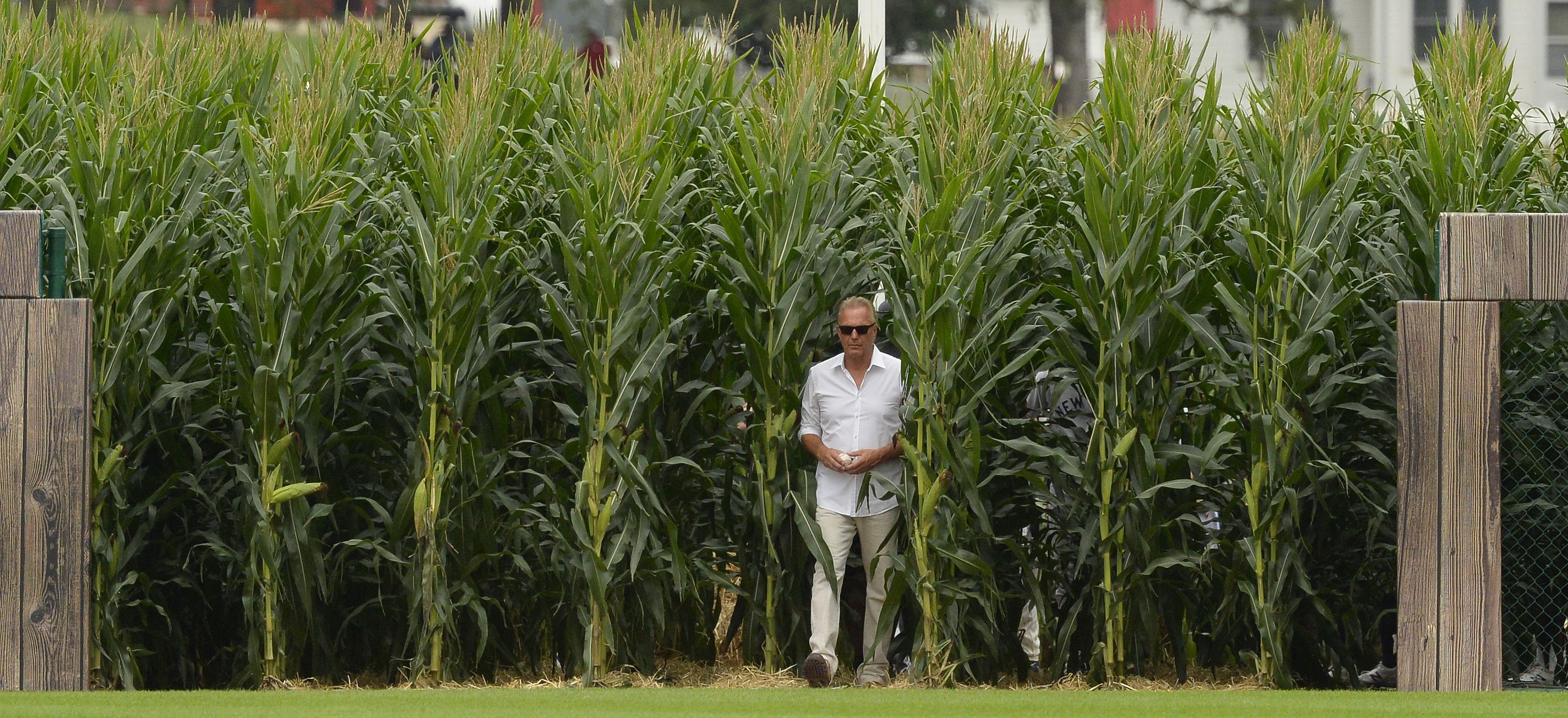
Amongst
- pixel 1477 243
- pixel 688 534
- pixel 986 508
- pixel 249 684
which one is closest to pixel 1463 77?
pixel 1477 243

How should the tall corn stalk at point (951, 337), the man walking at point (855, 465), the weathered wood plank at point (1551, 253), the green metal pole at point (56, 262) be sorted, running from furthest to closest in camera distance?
the man walking at point (855, 465) < the tall corn stalk at point (951, 337) < the green metal pole at point (56, 262) < the weathered wood plank at point (1551, 253)

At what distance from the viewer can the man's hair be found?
22.0ft

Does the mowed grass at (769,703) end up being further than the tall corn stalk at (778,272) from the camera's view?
No

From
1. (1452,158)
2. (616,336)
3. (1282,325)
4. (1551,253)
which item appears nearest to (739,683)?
(616,336)

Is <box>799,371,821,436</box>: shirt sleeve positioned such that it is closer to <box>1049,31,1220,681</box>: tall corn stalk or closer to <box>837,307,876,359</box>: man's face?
<box>837,307,876,359</box>: man's face

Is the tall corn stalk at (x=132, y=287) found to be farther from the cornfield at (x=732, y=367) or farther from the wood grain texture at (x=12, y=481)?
the wood grain texture at (x=12, y=481)

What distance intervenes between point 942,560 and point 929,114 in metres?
1.82

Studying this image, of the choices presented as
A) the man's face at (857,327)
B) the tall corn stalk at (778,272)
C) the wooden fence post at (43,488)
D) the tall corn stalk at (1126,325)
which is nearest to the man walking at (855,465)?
the man's face at (857,327)

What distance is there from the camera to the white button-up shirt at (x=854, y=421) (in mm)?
6762

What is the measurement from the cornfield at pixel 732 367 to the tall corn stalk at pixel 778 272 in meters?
0.02

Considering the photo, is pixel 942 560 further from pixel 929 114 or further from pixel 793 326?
pixel 929 114

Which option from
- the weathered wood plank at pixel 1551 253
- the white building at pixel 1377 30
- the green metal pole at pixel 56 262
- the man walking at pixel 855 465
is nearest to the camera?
the weathered wood plank at pixel 1551 253

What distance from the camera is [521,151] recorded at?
7.11m

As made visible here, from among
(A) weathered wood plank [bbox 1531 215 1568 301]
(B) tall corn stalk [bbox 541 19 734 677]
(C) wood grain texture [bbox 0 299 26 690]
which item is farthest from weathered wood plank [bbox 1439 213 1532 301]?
(C) wood grain texture [bbox 0 299 26 690]
